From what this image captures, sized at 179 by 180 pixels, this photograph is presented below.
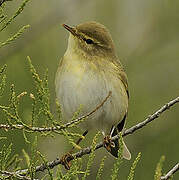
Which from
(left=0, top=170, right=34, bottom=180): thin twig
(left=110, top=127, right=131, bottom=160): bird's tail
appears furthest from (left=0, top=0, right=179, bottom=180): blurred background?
(left=0, top=170, right=34, bottom=180): thin twig

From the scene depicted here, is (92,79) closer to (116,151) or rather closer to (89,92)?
(89,92)

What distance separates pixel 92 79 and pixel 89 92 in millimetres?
111

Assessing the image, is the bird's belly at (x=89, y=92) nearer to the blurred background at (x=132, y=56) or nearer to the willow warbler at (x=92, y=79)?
the willow warbler at (x=92, y=79)

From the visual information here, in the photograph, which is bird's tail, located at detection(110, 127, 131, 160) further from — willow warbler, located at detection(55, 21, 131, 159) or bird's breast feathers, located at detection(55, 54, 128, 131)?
bird's breast feathers, located at detection(55, 54, 128, 131)

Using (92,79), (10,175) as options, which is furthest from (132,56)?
(10,175)

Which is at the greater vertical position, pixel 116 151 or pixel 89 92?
pixel 89 92

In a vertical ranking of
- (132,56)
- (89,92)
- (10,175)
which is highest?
→ (132,56)

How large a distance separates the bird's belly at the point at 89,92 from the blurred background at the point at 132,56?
1.08 metres

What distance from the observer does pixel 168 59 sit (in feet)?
20.9

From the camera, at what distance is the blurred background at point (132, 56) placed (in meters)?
5.31

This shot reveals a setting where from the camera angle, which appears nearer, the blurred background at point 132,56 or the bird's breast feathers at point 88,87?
the bird's breast feathers at point 88,87

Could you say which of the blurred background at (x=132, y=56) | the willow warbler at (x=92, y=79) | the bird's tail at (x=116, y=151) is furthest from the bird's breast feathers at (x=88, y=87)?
the blurred background at (x=132, y=56)

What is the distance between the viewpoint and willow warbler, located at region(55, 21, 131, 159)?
3.90 m

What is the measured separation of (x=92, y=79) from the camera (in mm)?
3930
